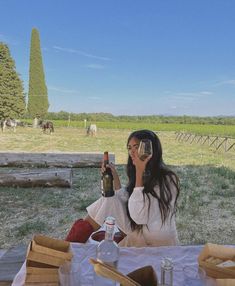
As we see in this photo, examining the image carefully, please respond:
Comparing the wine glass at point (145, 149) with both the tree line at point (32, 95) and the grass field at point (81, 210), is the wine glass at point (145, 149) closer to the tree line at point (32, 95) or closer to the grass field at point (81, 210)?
the grass field at point (81, 210)

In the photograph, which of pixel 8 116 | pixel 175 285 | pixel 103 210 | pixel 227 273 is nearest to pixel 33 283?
pixel 175 285

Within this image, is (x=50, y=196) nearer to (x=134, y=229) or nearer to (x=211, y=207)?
(x=211, y=207)

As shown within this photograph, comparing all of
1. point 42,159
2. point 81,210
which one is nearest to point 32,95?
point 42,159

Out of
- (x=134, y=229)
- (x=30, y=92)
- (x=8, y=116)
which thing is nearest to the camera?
(x=134, y=229)

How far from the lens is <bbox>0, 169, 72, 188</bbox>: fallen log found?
Result: 5902mm

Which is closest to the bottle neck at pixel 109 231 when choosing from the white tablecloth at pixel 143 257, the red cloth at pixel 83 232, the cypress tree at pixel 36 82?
the white tablecloth at pixel 143 257

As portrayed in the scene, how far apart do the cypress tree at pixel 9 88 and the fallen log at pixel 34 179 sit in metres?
23.7

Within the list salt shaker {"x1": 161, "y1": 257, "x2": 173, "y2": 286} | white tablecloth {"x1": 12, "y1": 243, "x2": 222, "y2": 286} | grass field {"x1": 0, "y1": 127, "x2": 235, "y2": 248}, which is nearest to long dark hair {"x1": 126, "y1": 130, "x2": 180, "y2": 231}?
white tablecloth {"x1": 12, "y1": 243, "x2": 222, "y2": 286}

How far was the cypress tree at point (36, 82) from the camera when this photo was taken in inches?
1449

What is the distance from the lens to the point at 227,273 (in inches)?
43.5

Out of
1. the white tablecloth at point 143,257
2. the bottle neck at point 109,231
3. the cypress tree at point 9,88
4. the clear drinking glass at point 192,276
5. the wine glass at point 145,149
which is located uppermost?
the cypress tree at point 9,88

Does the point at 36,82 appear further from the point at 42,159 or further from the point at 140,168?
the point at 140,168

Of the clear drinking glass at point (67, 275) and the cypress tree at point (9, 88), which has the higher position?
the cypress tree at point (9, 88)

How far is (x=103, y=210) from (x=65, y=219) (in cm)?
265
